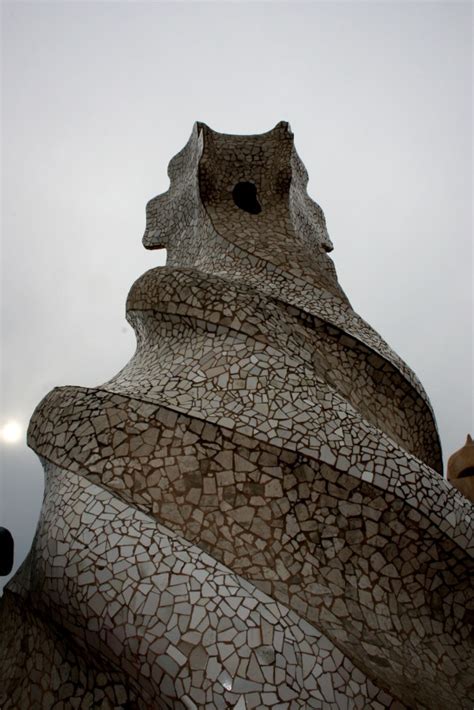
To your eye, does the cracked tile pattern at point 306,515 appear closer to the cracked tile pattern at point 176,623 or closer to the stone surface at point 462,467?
the cracked tile pattern at point 176,623

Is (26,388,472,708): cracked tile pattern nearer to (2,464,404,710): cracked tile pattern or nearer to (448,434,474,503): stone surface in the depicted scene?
(2,464,404,710): cracked tile pattern

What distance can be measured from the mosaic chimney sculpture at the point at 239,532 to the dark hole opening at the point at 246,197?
1912 millimetres

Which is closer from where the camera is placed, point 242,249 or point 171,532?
point 171,532

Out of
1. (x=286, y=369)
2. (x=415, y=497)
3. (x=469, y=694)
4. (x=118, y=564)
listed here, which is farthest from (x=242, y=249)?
(x=469, y=694)

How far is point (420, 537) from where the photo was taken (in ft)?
11.3

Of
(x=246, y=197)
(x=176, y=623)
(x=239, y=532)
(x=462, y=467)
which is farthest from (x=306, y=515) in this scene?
(x=462, y=467)

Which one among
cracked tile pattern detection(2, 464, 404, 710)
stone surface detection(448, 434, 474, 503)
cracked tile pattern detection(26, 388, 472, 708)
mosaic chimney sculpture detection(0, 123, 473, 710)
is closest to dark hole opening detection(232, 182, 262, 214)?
mosaic chimney sculpture detection(0, 123, 473, 710)

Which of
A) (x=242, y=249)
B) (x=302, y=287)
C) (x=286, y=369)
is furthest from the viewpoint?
(x=242, y=249)

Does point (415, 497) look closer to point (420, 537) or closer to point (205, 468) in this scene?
point (420, 537)

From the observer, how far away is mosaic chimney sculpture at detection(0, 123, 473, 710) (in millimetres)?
2740

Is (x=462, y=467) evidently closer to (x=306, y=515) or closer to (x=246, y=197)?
(x=246, y=197)

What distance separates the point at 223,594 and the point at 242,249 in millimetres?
3214

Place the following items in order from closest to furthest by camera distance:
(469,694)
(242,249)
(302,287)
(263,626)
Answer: (263,626) → (469,694) → (302,287) → (242,249)

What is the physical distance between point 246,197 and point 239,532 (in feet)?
13.1
